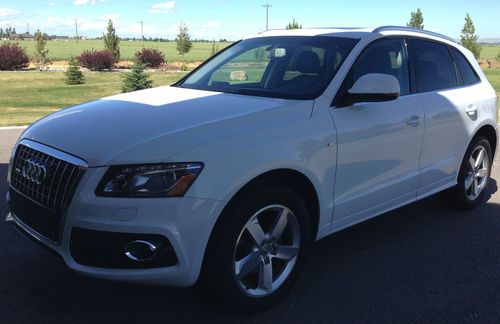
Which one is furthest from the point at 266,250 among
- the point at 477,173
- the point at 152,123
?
the point at 477,173

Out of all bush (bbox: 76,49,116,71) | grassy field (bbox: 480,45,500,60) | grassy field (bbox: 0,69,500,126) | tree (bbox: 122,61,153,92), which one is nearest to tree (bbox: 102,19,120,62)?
bush (bbox: 76,49,116,71)

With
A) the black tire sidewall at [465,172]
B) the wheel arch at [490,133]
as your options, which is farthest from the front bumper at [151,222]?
the wheel arch at [490,133]

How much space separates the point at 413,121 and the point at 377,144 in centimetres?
54

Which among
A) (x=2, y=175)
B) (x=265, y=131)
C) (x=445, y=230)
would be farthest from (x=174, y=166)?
(x=2, y=175)

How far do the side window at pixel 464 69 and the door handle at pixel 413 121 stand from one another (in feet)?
4.14

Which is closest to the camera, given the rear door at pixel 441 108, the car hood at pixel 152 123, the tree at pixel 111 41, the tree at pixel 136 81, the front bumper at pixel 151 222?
the front bumper at pixel 151 222

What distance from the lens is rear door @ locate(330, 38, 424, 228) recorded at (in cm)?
368

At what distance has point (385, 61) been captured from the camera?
4.29 meters

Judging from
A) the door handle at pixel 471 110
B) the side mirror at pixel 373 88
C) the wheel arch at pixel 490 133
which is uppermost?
the side mirror at pixel 373 88

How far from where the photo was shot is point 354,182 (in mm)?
3770

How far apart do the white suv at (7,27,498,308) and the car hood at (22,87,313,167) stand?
0.04 ft

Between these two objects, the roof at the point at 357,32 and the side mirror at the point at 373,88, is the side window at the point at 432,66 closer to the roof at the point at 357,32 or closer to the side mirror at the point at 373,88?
the roof at the point at 357,32

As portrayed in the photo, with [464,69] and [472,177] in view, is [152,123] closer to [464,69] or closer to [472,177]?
[464,69]

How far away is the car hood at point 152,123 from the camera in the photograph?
2.86m
